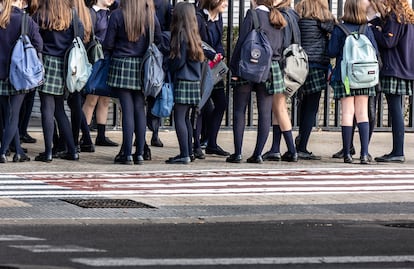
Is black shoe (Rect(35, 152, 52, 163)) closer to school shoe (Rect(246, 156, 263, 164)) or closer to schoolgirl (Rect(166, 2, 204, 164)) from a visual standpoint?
schoolgirl (Rect(166, 2, 204, 164))

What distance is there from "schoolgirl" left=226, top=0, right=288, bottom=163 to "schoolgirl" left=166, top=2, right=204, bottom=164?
1.80 ft

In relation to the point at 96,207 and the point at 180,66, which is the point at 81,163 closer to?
the point at 180,66

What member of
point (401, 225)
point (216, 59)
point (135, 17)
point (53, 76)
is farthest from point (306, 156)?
point (401, 225)

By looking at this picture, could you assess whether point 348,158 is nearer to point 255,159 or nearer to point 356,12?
point 255,159

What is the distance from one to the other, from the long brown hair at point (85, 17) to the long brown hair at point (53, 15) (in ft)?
1.56

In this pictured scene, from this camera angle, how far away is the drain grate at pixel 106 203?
11891mm

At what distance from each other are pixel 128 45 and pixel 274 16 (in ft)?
5.48

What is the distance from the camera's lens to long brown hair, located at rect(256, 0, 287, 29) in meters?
15.5

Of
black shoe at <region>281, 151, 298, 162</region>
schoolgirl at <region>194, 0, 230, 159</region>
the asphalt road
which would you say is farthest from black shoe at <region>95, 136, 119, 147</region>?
the asphalt road

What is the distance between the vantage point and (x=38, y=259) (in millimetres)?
8680

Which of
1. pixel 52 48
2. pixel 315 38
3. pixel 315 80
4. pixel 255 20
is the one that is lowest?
pixel 315 80

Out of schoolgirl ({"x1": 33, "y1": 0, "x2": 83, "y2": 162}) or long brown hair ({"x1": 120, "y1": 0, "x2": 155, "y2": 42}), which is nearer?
long brown hair ({"x1": 120, "y1": 0, "x2": 155, "y2": 42})

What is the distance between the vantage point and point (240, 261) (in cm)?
874

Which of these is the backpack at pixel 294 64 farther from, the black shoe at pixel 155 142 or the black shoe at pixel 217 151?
the black shoe at pixel 155 142
